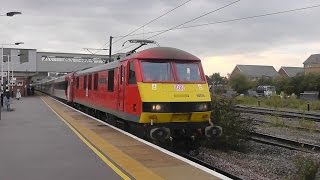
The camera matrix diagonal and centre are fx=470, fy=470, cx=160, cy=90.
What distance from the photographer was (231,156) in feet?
53.9

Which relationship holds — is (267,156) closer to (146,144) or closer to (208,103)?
(208,103)

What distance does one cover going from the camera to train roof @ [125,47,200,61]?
13999mm

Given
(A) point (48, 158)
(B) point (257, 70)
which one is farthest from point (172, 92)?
(B) point (257, 70)

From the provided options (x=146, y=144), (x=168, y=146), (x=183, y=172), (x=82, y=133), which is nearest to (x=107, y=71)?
(x=82, y=133)

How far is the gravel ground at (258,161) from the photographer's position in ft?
42.6

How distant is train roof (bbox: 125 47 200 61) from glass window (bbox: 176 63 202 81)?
8.3 inches

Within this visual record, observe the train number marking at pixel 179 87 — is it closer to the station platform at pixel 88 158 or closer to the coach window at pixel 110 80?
the station platform at pixel 88 158

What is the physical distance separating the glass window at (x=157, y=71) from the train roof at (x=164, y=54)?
0.21 metres

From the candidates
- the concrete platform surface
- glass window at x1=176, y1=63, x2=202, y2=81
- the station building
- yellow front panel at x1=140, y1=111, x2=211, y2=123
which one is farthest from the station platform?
the station building

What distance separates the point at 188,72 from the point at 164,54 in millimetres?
919

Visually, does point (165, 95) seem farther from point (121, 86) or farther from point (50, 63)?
point (50, 63)

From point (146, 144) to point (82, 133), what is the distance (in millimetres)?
3669

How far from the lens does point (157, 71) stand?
13930mm

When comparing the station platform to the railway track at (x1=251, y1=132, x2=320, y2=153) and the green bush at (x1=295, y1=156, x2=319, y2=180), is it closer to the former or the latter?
the green bush at (x1=295, y1=156, x2=319, y2=180)
